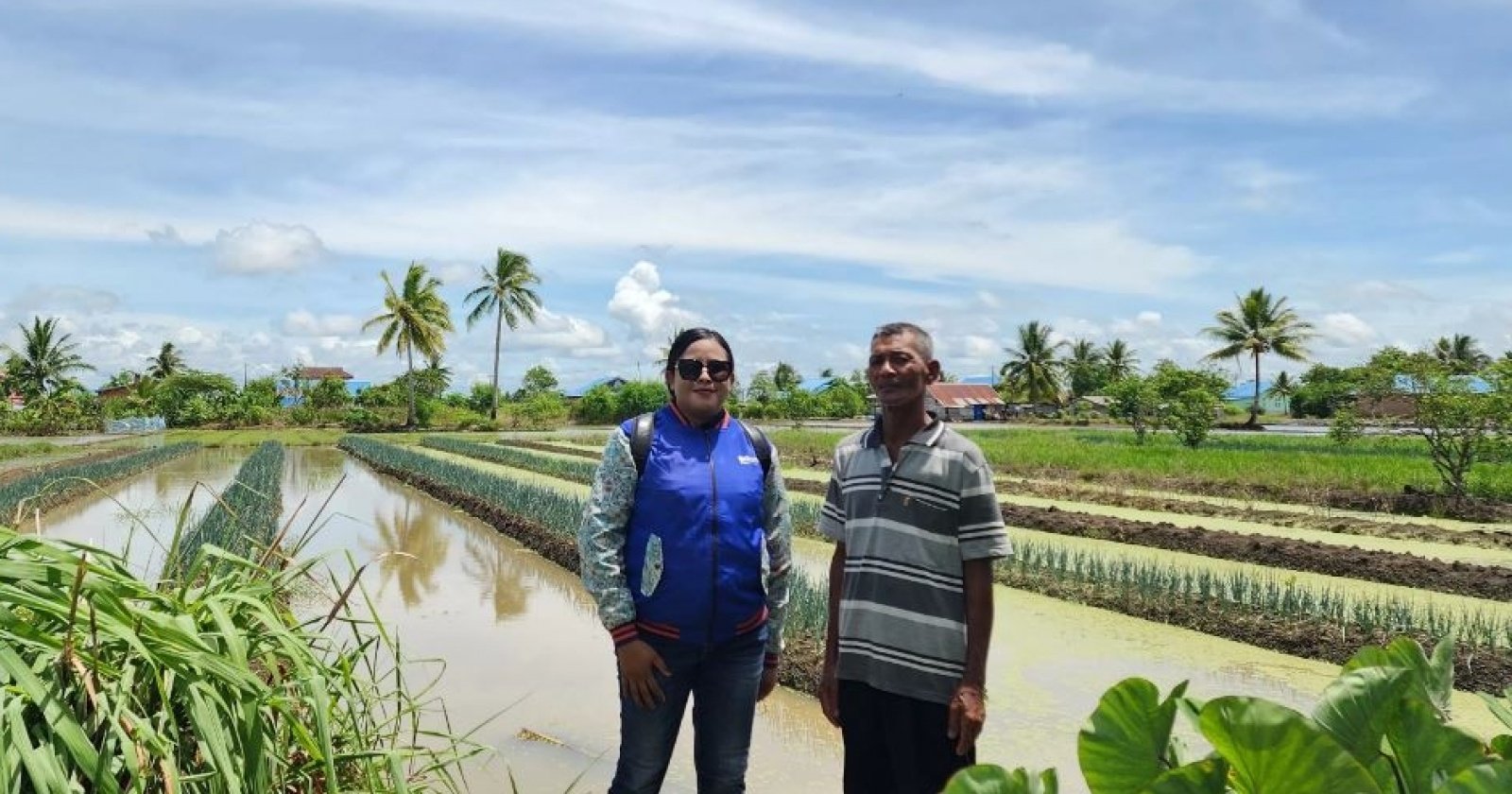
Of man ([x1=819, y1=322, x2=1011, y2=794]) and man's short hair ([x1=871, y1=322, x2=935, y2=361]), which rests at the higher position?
man's short hair ([x1=871, y1=322, x2=935, y2=361])

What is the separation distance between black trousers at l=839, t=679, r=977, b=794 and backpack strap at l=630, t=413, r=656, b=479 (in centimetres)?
68

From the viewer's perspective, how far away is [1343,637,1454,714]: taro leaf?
75cm

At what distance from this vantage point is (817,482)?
15.9m

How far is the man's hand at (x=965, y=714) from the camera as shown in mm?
2074

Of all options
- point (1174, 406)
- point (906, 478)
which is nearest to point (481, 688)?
point (906, 478)

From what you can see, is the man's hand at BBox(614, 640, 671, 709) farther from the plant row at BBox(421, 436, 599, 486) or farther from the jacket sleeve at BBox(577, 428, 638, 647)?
the plant row at BBox(421, 436, 599, 486)

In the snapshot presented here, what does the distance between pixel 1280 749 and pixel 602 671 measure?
510 centimetres

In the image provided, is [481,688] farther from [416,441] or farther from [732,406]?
[732,406]

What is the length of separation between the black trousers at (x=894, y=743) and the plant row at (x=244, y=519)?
140cm

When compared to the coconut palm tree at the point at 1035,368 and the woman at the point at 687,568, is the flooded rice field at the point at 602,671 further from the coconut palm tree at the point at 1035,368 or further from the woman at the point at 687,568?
the coconut palm tree at the point at 1035,368

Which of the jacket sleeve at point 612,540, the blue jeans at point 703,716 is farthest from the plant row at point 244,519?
the blue jeans at point 703,716

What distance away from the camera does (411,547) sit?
997 centimetres

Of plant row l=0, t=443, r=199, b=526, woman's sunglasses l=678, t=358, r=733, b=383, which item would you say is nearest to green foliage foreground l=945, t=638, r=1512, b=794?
woman's sunglasses l=678, t=358, r=733, b=383

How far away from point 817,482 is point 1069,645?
10341mm
